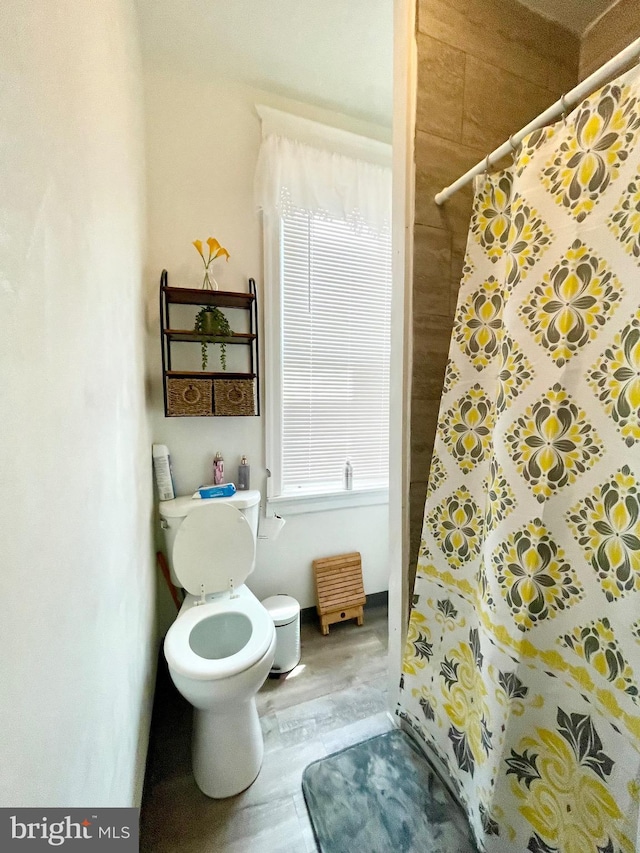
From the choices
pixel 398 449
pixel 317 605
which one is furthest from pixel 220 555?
pixel 398 449

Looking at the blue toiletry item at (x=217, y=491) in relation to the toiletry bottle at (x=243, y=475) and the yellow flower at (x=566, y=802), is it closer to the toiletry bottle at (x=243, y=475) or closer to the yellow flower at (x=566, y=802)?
the toiletry bottle at (x=243, y=475)

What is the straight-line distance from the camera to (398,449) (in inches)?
46.7

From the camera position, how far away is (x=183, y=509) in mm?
1483

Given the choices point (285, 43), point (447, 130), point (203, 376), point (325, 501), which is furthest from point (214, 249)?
point (325, 501)

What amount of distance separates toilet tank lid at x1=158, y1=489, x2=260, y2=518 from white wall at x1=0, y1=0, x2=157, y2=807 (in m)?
0.49

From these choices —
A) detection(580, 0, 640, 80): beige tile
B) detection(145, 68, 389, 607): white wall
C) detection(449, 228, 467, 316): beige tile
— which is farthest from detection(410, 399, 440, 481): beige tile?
detection(580, 0, 640, 80): beige tile

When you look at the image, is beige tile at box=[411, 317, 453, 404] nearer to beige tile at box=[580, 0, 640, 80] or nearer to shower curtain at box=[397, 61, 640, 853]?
shower curtain at box=[397, 61, 640, 853]

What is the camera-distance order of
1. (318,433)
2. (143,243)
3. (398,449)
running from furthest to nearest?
(318,433), (143,243), (398,449)

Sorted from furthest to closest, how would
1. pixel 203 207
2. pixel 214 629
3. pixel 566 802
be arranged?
pixel 203 207 < pixel 214 629 < pixel 566 802

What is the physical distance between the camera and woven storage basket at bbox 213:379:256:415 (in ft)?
5.19

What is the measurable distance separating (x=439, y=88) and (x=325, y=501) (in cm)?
178

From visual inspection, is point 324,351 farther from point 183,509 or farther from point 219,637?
point 219,637

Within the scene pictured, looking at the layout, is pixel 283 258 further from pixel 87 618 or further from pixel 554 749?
pixel 554 749

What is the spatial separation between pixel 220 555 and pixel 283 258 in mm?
1489
